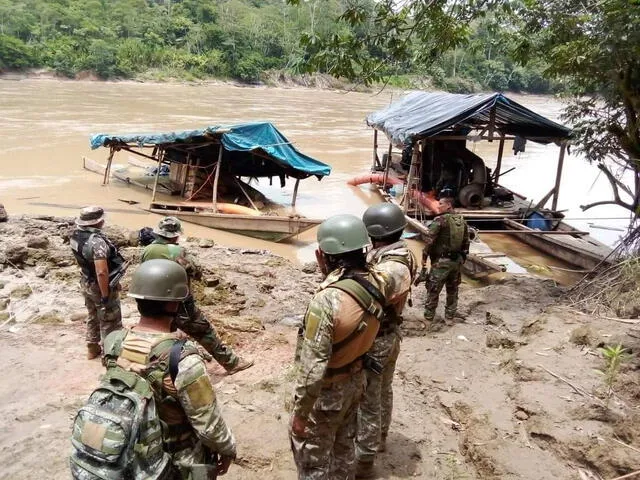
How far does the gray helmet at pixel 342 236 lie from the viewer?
271cm

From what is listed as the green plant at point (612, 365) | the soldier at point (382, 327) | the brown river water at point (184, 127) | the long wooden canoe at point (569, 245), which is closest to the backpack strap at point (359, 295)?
the soldier at point (382, 327)

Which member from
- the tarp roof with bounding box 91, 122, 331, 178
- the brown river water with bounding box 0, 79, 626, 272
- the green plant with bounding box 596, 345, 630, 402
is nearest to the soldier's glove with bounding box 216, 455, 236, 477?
the green plant with bounding box 596, 345, 630, 402

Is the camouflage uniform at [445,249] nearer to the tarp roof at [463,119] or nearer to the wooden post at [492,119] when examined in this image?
the tarp roof at [463,119]

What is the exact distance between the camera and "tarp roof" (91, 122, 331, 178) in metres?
11.3

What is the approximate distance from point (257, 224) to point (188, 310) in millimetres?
6408

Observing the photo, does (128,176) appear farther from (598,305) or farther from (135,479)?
(135,479)

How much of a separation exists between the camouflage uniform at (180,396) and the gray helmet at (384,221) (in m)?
1.61

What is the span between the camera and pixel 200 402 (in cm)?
221

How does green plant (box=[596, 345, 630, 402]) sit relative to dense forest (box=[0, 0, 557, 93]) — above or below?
below

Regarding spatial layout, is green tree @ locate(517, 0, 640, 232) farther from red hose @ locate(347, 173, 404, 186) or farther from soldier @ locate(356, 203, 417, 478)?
red hose @ locate(347, 173, 404, 186)

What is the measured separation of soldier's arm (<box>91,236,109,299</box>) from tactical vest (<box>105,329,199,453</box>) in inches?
107

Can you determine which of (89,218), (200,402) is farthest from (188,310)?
(200,402)

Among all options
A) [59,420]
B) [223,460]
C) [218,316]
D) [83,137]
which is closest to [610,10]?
[218,316]

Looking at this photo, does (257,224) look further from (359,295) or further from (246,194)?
(359,295)
